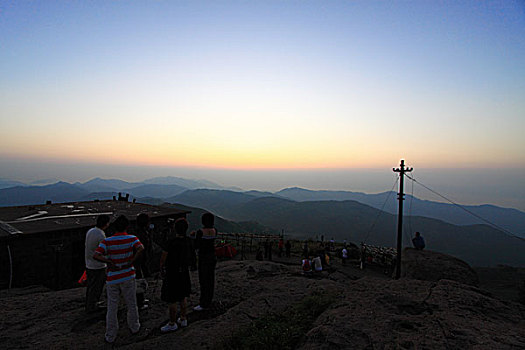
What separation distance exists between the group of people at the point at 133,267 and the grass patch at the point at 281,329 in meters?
1.38

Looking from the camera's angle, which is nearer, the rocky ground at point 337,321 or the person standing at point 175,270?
the rocky ground at point 337,321

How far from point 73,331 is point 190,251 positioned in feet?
9.44

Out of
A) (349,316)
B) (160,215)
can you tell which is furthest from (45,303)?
(160,215)

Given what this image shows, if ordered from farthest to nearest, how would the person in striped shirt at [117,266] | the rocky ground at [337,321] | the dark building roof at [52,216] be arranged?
the dark building roof at [52,216] → the person in striped shirt at [117,266] → the rocky ground at [337,321]

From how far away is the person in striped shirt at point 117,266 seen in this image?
16.0 ft

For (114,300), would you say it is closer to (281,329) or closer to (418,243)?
(281,329)

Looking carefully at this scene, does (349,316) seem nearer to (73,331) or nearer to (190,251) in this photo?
(190,251)

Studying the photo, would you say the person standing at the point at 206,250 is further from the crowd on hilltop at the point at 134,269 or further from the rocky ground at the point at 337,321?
the rocky ground at the point at 337,321

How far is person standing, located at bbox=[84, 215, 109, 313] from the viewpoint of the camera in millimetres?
5613

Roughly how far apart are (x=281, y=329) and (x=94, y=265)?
4.12 metres

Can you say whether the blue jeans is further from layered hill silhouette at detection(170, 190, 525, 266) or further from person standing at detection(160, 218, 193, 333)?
layered hill silhouette at detection(170, 190, 525, 266)

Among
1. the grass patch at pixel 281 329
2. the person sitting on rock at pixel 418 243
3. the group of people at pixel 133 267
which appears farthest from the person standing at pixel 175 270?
the person sitting on rock at pixel 418 243

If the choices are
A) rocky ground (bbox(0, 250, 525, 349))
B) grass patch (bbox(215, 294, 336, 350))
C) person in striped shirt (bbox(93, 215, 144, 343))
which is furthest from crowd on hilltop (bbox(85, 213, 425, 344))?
grass patch (bbox(215, 294, 336, 350))

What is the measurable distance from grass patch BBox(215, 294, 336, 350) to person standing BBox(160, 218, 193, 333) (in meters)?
1.29
